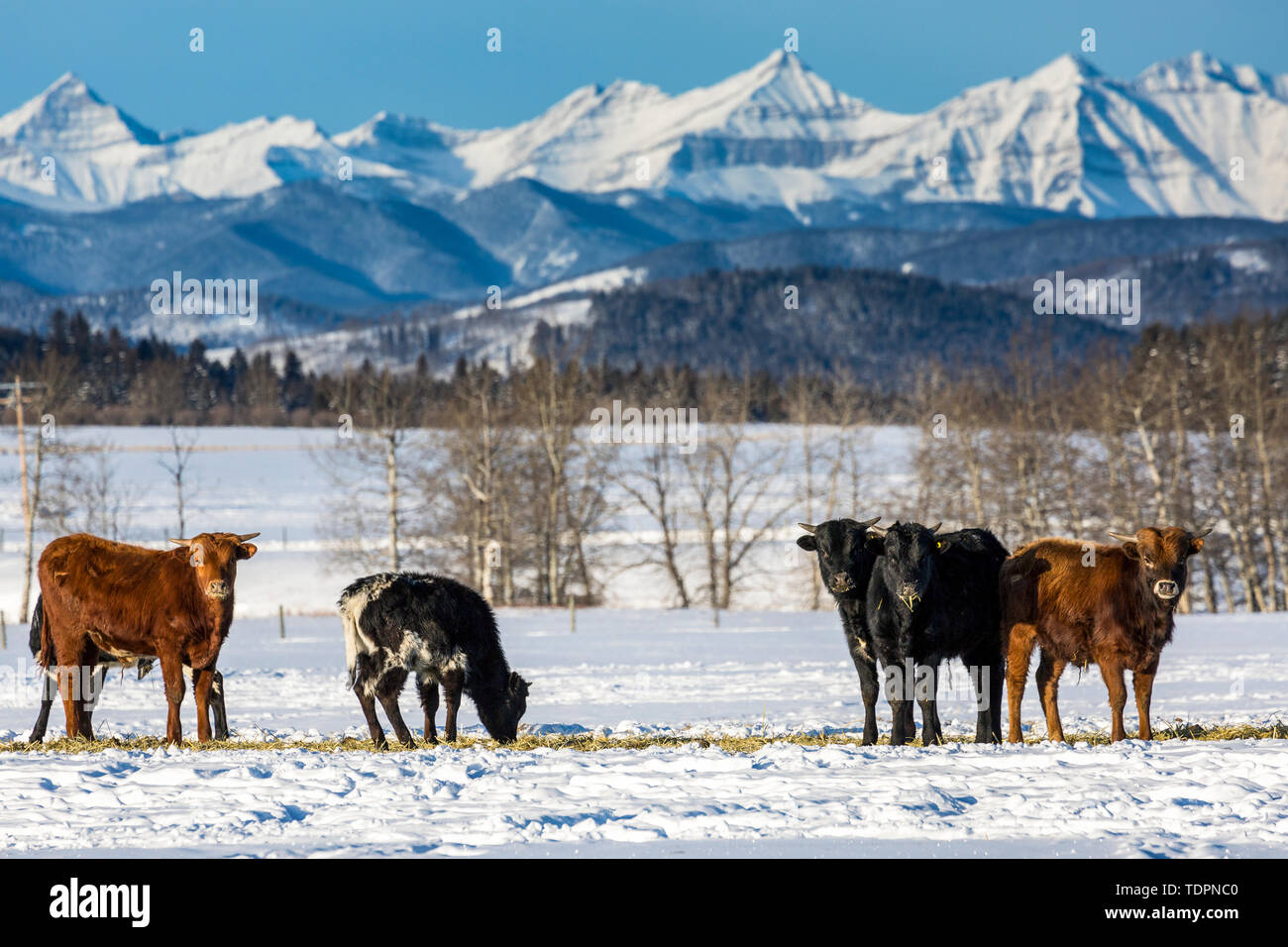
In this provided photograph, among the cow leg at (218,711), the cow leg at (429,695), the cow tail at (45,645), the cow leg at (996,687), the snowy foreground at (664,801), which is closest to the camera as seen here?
the snowy foreground at (664,801)

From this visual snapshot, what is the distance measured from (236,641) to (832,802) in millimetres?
30550

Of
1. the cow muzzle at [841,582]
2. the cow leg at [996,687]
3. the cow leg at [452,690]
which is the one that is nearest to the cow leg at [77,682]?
the cow leg at [452,690]

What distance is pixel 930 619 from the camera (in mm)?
12086

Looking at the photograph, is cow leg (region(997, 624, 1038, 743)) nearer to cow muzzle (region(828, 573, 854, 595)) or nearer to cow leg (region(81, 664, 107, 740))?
cow muzzle (region(828, 573, 854, 595))

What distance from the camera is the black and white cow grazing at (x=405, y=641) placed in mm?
12703

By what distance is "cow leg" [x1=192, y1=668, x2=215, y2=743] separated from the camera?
12.2 m

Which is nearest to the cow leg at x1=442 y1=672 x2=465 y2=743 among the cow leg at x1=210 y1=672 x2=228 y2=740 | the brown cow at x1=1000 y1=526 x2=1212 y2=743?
the cow leg at x1=210 y1=672 x2=228 y2=740

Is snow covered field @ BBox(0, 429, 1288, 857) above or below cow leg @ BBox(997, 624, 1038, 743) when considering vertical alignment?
below

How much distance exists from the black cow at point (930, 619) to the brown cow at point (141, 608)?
5.76m

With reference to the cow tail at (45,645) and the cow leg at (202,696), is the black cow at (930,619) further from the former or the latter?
the cow tail at (45,645)

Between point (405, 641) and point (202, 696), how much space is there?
1846 mm

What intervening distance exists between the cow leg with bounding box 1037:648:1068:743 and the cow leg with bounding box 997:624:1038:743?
0.14 metres
